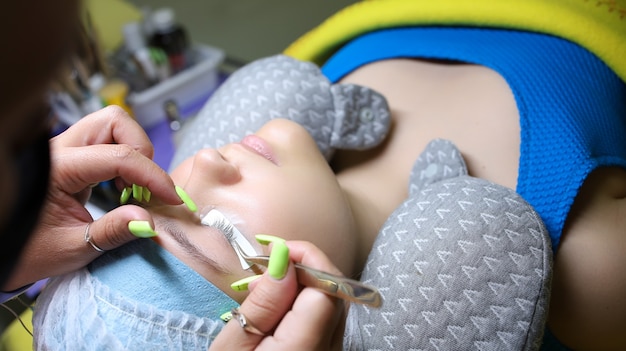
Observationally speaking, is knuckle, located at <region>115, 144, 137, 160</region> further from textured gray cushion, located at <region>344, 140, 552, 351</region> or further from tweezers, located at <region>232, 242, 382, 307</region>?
textured gray cushion, located at <region>344, 140, 552, 351</region>

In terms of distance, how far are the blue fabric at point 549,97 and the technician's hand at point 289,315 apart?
42 cm

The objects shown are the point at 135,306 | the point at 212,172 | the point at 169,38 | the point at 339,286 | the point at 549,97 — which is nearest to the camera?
the point at 339,286

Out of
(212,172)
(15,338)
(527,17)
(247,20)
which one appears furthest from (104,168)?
(247,20)

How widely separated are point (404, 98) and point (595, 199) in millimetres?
393

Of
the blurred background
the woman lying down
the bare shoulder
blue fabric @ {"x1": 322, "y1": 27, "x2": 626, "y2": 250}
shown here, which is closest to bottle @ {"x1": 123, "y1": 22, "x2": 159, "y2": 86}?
the blurred background

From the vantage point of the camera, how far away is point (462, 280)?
2.20ft

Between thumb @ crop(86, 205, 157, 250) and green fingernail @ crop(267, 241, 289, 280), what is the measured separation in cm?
A: 17

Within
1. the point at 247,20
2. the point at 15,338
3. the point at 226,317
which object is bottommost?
the point at 15,338

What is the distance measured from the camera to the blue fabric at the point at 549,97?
0.78 meters

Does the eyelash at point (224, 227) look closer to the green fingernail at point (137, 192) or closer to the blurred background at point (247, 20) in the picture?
the green fingernail at point (137, 192)

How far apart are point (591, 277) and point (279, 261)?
1.67 feet

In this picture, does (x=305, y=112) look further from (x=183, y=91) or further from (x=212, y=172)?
(x=183, y=91)

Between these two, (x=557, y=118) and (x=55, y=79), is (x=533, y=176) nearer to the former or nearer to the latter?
(x=557, y=118)

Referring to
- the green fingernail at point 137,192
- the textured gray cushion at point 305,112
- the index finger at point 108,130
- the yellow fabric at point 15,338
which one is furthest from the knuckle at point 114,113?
the yellow fabric at point 15,338
